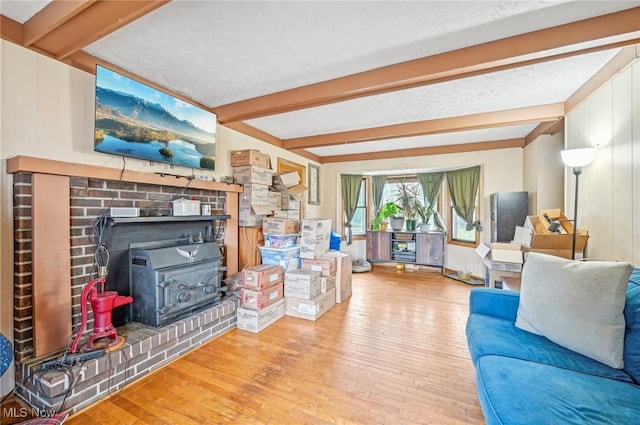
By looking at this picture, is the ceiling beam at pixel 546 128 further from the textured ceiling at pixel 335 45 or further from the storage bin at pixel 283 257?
the storage bin at pixel 283 257

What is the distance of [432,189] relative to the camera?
5.37 metres

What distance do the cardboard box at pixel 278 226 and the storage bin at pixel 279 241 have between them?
52mm

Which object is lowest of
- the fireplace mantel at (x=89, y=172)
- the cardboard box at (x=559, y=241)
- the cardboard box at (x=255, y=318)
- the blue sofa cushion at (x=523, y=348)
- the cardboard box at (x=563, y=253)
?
the cardboard box at (x=255, y=318)

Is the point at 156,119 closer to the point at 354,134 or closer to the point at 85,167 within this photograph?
the point at 85,167

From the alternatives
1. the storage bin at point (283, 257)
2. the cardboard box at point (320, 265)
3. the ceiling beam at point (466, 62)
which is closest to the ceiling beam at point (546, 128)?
the ceiling beam at point (466, 62)

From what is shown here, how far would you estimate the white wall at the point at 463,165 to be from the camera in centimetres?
433

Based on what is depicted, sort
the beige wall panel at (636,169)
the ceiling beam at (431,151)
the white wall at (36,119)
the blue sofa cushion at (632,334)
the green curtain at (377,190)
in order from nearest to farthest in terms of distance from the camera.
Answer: the blue sofa cushion at (632,334) → the white wall at (36,119) → the beige wall panel at (636,169) → the ceiling beam at (431,151) → the green curtain at (377,190)

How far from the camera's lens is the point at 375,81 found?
2227 millimetres

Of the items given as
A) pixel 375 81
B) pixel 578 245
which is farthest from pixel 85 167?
pixel 578 245

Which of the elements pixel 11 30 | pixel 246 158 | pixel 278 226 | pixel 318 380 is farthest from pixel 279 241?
pixel 11 30

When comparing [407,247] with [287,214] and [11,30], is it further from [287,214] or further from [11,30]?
[11,30]

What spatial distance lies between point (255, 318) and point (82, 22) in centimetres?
256

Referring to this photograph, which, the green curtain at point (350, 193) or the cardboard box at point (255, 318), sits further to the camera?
the green curtain at point (350, 193)

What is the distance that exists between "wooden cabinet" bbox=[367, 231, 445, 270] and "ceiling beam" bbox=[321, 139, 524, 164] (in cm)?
151
